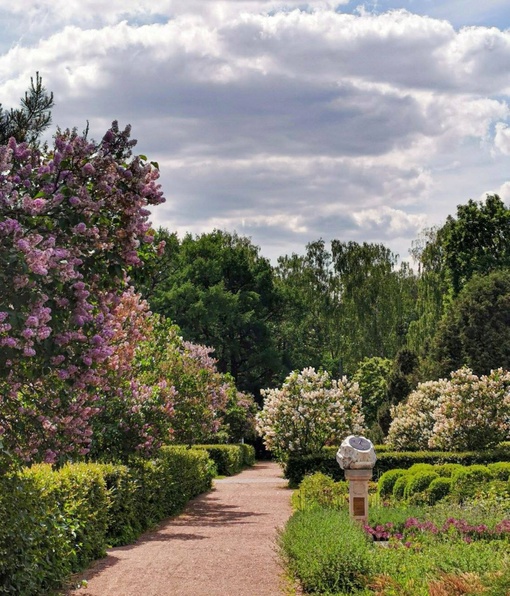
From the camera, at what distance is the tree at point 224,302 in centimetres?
4531

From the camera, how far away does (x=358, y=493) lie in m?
12.5

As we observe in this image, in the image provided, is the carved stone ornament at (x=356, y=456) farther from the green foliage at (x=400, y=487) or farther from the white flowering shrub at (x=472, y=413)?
the white flowering shrub at (x=472, y=413)

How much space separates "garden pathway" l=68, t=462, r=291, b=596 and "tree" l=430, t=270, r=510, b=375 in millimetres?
20994

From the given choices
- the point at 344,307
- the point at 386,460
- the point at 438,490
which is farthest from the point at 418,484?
the point at 344,307

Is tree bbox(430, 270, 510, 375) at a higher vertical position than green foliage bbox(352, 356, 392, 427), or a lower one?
higher

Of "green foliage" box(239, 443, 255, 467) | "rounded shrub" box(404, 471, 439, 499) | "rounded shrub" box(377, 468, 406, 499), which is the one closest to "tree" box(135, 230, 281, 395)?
"green foliage" box(239, 443, 255, 467)

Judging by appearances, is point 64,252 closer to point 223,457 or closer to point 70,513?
point 70,513

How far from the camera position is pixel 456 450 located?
25.4 meters

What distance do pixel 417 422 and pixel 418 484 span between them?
1231cm

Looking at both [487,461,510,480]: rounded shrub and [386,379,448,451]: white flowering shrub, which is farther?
[386,379,448,451]: white flowering shrub

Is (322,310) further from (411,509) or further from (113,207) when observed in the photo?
(113,207)

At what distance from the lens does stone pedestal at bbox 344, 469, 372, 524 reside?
40.8 feet

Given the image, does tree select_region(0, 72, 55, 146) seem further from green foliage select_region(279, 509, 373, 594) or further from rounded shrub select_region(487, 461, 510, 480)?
rounded shrub select_region(487, 461, 510, 480)


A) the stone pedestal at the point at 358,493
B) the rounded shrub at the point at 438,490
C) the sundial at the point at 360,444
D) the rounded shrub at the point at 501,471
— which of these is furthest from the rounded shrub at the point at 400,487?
the stone pedestal at the point at 358,493
